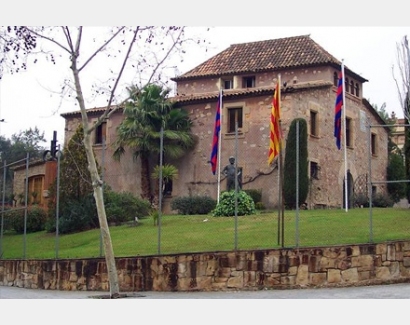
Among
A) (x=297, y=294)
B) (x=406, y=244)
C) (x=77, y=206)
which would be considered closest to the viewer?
(x=297, y=294)

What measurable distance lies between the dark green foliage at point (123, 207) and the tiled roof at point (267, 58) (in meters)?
11.9

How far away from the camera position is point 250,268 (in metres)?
16.6

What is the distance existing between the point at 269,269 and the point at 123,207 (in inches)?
497

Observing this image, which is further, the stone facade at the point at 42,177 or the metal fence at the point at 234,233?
the stone facade at the point at 42,177

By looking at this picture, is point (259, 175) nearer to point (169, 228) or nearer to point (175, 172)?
point (175, 172)

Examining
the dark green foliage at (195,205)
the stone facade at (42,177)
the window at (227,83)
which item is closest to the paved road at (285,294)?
the dark green foliage at (195,205)

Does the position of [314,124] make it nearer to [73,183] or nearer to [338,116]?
[338,116]

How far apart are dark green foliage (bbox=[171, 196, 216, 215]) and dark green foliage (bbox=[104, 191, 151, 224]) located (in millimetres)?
1983

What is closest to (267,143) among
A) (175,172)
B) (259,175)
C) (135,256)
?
(259,175)

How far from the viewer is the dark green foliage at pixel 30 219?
3077 cm

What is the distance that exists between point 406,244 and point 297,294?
10.4 feet

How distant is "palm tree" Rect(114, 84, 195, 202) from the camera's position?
3503cm

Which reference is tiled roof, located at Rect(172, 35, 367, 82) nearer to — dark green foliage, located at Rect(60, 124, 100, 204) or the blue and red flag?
the blue and red flag

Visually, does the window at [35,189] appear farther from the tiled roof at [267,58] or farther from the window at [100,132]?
the tiled roof at [267,58]
